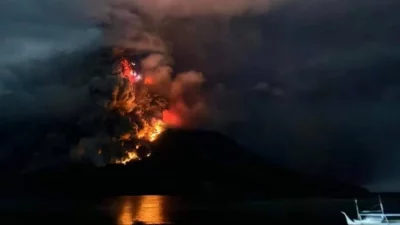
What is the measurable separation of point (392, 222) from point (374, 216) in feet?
18.2

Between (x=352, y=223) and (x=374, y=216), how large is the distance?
320 inches

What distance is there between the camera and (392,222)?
15000cm

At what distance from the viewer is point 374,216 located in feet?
503

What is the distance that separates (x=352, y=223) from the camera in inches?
5940

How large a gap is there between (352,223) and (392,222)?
11870 mm
